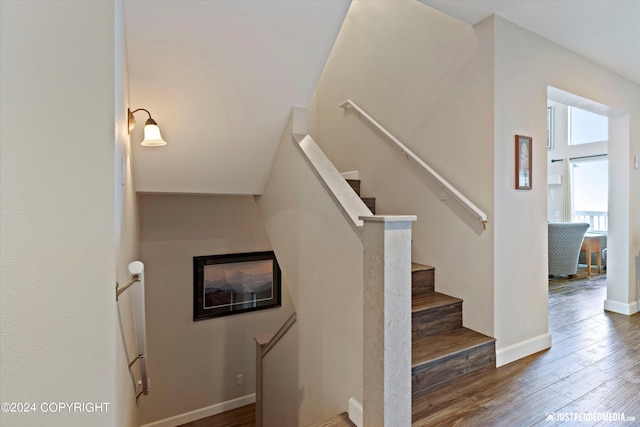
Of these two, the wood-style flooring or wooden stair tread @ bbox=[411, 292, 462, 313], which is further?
wooden stair tread @ bbox=[411, 292, 462, 313]

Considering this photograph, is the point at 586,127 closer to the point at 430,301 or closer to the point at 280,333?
the point at 430,301

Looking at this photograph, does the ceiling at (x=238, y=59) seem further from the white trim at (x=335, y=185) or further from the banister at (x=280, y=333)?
the banister at (x=280, y=333)

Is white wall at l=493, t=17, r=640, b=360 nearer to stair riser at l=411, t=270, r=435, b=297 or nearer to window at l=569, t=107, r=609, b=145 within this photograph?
stair riser at l=411, t=270, r=435, b=297

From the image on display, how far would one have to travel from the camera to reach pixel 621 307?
340cm

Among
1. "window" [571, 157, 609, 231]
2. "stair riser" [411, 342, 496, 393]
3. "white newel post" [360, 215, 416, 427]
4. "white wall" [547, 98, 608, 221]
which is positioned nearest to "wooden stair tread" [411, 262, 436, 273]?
"stair riser" [411, 342, 496, 393]

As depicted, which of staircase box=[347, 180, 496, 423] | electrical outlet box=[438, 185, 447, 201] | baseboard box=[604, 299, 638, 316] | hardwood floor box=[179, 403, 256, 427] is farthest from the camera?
hardwood floor box=[179, 403, 256, 427]

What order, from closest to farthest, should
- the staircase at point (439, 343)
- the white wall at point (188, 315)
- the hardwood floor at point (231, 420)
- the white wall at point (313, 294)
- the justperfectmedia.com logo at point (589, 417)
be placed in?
1. the justperfectmedia.com logo at point (589, 417)
2. the white wall at point (313, 294)
3. the staircase at point (439, 343)
4. the white wall at point (188, 315)
5. the hardwood floor at point (231, 420)

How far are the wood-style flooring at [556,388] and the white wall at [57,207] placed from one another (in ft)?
5.21

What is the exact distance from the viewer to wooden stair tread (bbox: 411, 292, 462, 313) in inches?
91.8

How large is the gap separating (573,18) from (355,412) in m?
2.93

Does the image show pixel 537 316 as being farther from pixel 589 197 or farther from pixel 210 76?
pixel 589 197

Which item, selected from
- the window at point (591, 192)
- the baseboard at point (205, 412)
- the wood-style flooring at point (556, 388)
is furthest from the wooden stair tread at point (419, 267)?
the window at point (591, 192)

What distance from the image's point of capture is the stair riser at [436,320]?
2258 millimetres

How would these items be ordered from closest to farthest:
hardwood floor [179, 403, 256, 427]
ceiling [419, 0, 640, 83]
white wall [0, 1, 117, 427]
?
white wall [0, 1, 117, 427], ceiling [419, 0, 640, 83], hardwood floor [179, 403, 256, 427]
